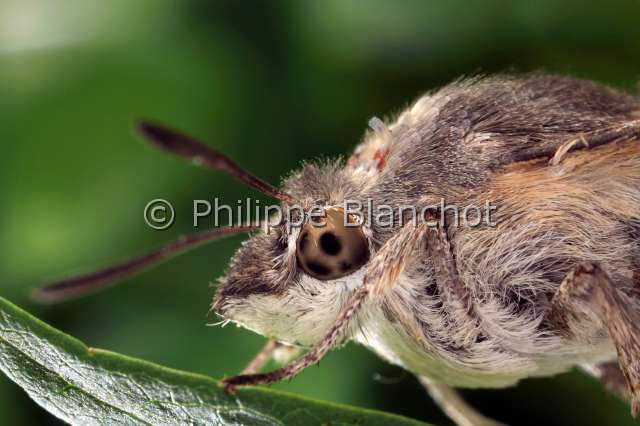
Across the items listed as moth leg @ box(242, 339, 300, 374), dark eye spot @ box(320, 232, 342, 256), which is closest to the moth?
dark eye spot @ box(320, 232, 342, 256)

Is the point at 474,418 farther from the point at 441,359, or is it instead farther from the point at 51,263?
the point at 51,263

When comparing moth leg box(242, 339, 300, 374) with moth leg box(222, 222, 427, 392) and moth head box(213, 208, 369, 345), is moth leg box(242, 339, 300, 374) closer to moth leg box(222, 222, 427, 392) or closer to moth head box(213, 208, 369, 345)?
moth head box(213, 208, 369, 345)

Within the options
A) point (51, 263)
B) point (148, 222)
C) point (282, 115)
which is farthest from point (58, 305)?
point (282, 115)

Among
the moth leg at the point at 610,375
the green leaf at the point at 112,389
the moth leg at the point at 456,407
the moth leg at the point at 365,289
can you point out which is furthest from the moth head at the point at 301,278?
the moth leg at the point at 610,375

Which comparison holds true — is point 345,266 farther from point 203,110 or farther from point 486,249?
point 203,110

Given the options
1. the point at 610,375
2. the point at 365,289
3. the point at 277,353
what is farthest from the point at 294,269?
the point at 610,375

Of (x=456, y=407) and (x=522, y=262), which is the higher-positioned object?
(x=522, y=262)
